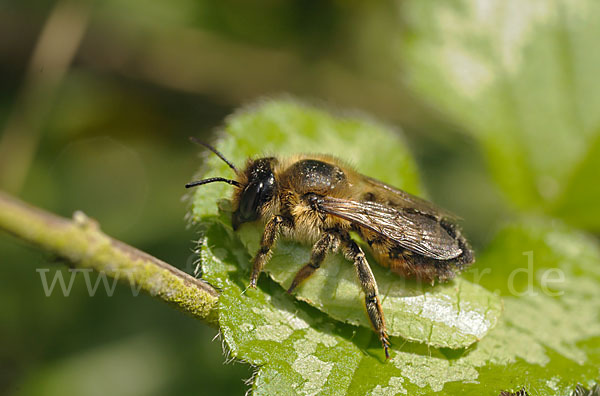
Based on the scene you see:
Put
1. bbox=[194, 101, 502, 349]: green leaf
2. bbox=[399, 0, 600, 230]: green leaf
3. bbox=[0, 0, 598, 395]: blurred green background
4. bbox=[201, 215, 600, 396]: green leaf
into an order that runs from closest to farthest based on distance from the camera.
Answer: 1. bbox=[201, 215, 600, 396]: green leaf
2. bbox=[194, 101, 502, 349]: green leaf
3. bbox=[0, 0, 598, 395]: blurred green background
4. bbox=[399, 0, 600, 230]: green leaf

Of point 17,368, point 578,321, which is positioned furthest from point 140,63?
point 578,321

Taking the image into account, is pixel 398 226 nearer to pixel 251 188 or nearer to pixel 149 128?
pixel 251 188

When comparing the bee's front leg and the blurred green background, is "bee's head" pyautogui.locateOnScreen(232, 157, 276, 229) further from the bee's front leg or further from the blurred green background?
the blurred green background

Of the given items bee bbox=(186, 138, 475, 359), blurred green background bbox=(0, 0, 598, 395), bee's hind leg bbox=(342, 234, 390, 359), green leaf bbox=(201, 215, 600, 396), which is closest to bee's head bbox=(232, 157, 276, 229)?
bee bbox=(186, 138, 475, 359)

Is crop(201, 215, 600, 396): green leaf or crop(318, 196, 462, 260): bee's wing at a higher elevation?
crop(318, 196, 462, 260): bee's wing

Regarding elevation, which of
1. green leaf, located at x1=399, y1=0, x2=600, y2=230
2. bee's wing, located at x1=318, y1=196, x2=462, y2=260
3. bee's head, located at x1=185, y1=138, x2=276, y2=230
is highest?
green leaf, located at x1=399, y1=0, x2=600, y2=230

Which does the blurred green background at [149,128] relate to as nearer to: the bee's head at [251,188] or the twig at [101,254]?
the bee's head at [251,188]

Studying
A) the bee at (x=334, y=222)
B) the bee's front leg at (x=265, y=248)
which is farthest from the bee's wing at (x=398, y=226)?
the bee's front leg at (x=265, y=248)

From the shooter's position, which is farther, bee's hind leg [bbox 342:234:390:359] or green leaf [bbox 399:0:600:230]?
green leaf [bbox 399:0:600:230]

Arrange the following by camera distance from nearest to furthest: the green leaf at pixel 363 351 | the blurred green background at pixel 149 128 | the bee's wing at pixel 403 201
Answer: the green leaf at pixel 363 351, the bee's wing at pixel 403 201, the blurred green background at pixel 149 128
